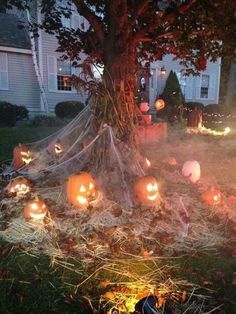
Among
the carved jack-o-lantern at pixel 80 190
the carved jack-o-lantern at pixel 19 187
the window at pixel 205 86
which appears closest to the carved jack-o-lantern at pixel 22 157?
the carved jack-o-lantern at pixel 19 187

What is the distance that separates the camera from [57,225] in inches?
159

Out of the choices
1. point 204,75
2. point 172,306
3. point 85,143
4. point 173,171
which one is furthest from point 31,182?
point 204,75

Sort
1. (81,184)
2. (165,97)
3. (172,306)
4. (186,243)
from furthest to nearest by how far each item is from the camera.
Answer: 1. (165,97)
2. (81,184)
3. (186,243)
4. (172,306)

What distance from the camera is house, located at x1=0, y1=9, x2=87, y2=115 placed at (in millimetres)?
18438

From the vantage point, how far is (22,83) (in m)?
19.0

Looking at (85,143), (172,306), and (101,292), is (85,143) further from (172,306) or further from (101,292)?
(172,306)

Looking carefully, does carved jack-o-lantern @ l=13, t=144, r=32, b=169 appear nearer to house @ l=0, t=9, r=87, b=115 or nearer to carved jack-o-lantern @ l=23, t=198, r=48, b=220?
carved jack-o-lantern @ l=23, t=198, r=48, b=220

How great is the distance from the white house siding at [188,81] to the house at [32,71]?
611 centimetres

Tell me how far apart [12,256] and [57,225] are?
68 cm

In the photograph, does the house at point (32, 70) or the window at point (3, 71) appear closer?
the window at point (3, 71)

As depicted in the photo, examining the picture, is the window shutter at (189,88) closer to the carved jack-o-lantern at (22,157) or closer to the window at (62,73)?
the window at (62,73)

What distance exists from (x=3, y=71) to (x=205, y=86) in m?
14.9

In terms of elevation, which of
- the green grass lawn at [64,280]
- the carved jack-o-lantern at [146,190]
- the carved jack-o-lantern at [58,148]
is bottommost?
the green grass lawn at [64,280]

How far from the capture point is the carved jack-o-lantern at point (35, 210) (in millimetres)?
4086
